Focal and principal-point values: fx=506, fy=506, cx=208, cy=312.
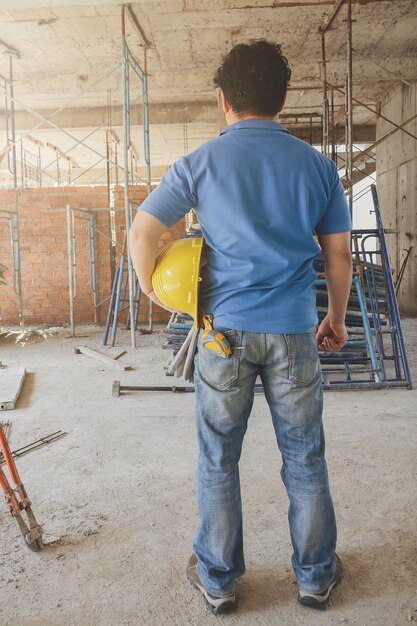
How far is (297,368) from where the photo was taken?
1671 mm

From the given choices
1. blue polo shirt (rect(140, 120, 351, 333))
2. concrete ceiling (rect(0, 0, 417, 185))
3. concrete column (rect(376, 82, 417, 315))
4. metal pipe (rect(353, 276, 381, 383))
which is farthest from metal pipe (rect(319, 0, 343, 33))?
blue polo shirt (rect(140, 120, 351, 333))

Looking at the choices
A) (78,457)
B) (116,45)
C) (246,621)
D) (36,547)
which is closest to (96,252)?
(116,45)

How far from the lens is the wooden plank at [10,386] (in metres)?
4.33

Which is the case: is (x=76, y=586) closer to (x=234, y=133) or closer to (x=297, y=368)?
(x=297, y=368)

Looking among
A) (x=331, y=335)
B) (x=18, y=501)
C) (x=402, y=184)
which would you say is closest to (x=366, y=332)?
(x=331, y=335)

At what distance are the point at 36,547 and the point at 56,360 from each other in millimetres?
4436

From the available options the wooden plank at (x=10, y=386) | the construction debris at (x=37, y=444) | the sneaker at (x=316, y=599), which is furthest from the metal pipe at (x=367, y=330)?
the wooden plank at (x=10, y=386)

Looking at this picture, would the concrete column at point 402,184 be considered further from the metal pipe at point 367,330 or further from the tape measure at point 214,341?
the tape measure at point 214,341

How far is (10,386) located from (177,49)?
240 inches

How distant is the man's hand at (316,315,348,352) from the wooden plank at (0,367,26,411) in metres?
3.19

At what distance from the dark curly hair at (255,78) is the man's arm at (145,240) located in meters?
0.45

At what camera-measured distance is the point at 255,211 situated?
160 cm

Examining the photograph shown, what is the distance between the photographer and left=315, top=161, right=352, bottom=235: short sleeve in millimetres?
1734

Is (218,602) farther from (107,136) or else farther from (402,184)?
(107,136)
